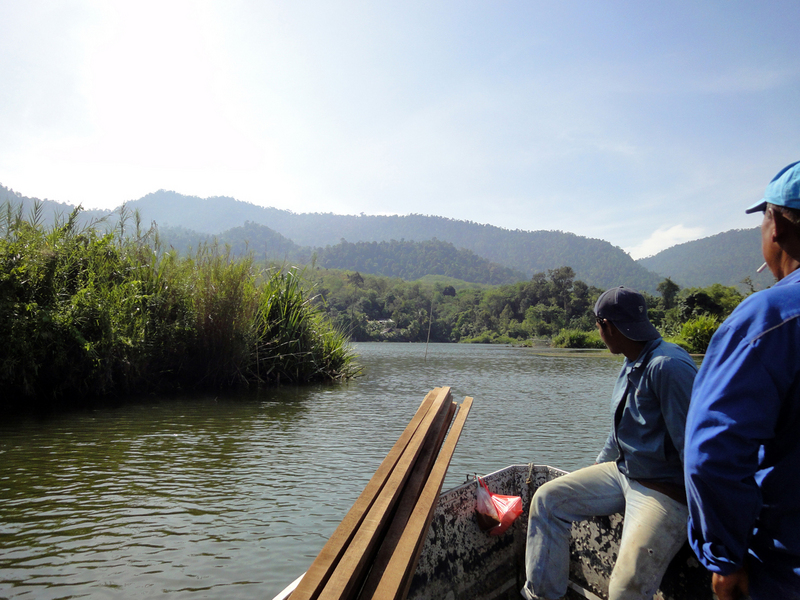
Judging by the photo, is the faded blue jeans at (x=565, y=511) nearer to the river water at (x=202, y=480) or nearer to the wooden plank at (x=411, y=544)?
the wooden plank at (x=411, y=544)

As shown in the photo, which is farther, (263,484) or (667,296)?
(667,296)

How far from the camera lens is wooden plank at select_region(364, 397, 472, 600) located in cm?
191

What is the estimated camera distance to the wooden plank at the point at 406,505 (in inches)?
81.3

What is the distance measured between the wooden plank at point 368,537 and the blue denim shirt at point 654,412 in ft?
3.58

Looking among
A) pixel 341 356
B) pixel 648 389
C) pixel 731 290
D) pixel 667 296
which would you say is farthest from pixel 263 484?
pixel 667 296

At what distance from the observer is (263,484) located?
580cm

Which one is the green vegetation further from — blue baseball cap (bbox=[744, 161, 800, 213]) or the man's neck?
blue baseball cap (bbox=[744, 161, 800, 213])

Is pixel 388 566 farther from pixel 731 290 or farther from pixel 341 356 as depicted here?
pixel 731 290

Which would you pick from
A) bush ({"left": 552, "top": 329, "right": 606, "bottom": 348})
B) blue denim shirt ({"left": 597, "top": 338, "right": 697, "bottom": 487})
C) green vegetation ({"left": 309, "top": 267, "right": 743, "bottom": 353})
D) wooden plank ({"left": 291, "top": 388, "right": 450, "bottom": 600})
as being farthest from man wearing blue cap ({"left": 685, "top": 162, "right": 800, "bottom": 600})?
green vegetation ({"left": 309, "top": 267, "right": 743, "bottom": 353})

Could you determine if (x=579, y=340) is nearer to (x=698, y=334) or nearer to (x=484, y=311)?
(x=698, y=334)

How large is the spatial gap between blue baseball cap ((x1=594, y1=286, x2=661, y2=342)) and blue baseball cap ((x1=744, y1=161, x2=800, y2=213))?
3.75 feet

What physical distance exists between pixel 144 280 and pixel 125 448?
18.7ft

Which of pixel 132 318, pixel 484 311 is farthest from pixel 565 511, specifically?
pixel 484 311

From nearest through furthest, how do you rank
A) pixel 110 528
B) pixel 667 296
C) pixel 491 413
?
pixel 110 528, pixel 491 413, pixel 667 296
